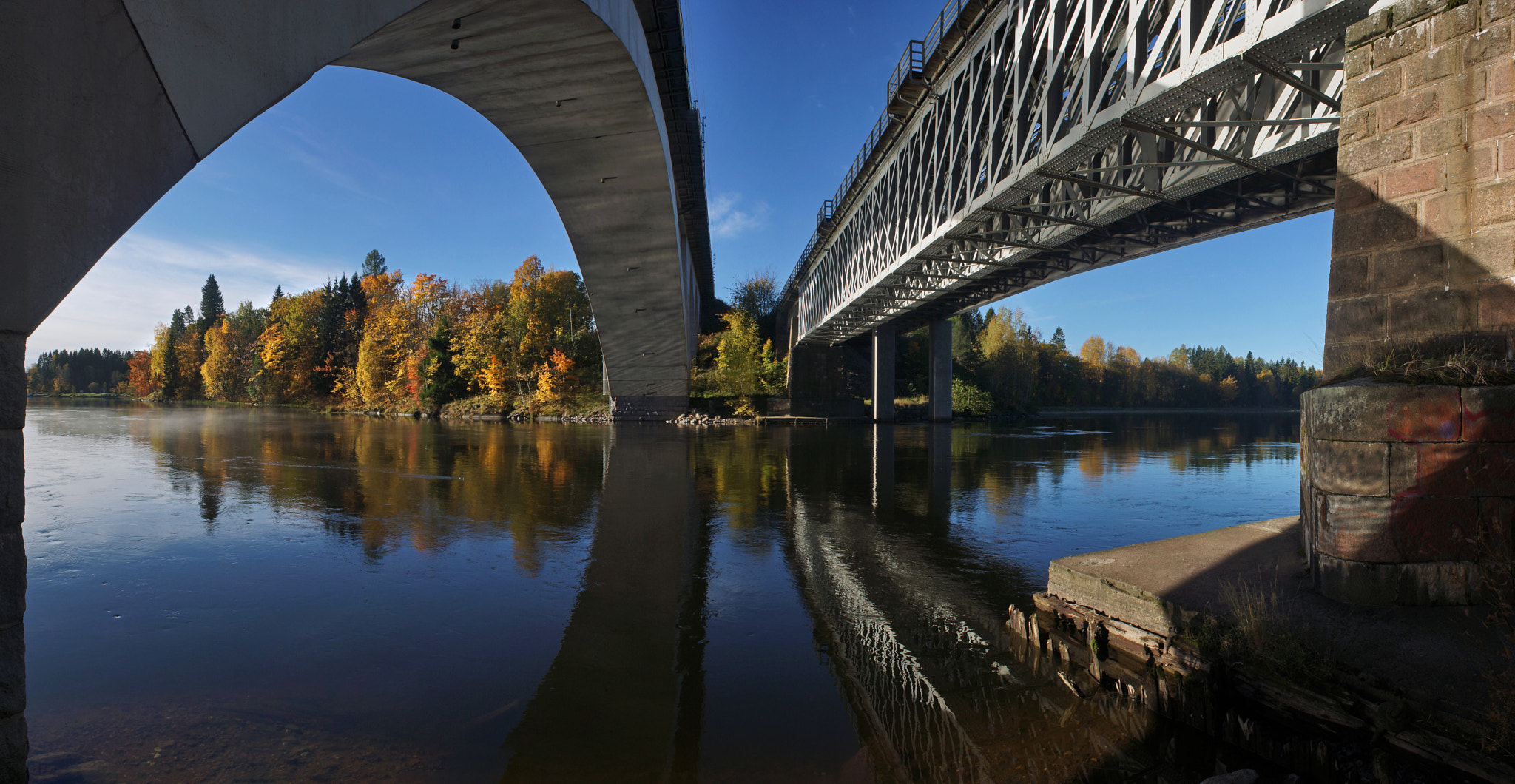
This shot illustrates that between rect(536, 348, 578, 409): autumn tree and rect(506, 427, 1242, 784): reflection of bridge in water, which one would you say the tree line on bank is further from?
rect(506, 427, 1242, 784): reflection of bridge in water

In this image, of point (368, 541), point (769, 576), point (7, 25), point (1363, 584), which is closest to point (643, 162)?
point (368, 541)

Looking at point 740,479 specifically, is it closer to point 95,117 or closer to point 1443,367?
point 1443,367

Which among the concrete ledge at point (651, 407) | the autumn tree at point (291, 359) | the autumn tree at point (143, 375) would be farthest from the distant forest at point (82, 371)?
the concrete ledge at point (651, 407)

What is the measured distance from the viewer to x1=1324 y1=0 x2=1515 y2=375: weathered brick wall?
15.5 feet

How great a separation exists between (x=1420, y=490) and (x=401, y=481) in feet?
56.4

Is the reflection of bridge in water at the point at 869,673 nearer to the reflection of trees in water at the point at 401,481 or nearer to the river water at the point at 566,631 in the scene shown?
the river water at the point at 566,631

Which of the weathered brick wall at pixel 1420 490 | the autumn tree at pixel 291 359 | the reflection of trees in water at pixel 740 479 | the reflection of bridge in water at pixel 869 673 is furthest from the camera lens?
the autumn tree at pixel 291 359

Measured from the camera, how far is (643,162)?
2092 cm

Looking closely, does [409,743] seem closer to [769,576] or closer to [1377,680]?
[769,576]

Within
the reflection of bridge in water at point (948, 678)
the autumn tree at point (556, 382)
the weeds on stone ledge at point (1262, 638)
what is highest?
the autumn tree at point (556, 382)

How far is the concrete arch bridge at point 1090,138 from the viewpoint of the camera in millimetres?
9461

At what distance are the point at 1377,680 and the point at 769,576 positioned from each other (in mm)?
5279

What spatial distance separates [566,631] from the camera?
19.3 ft

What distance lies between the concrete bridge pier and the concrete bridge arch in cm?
811
